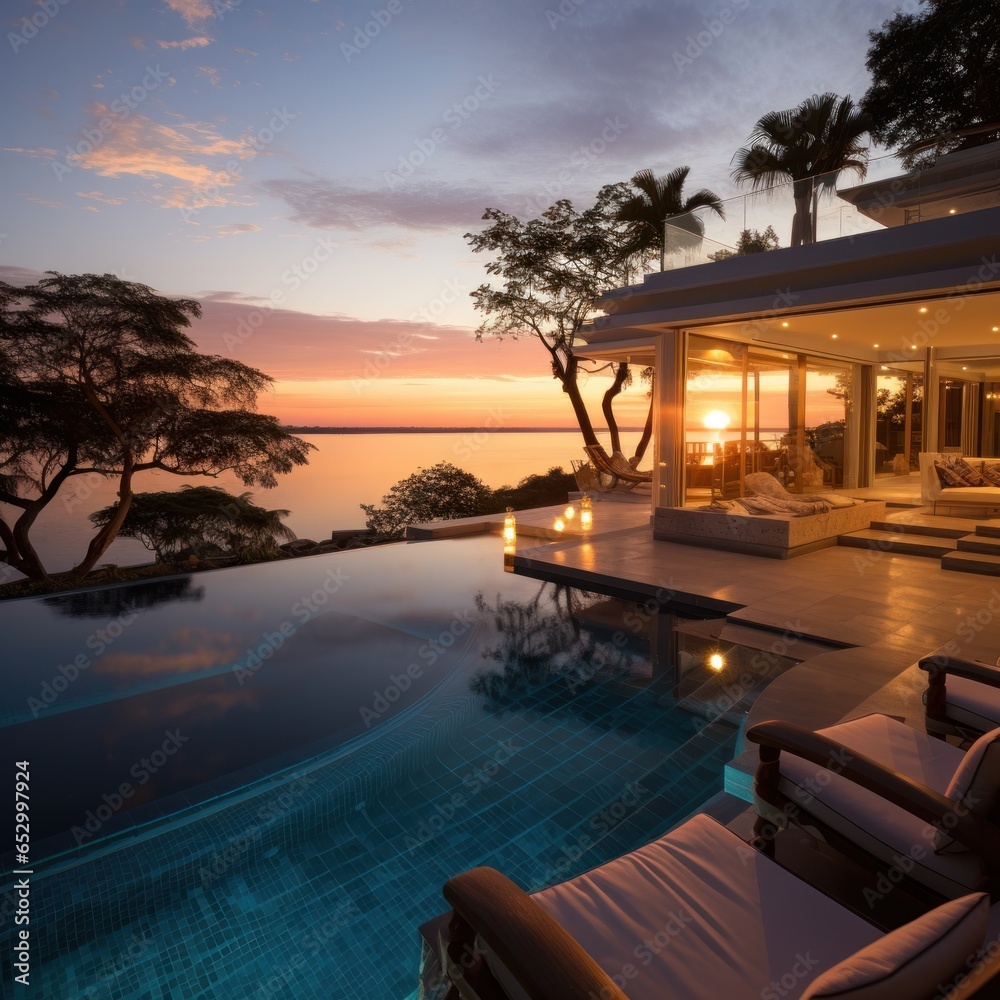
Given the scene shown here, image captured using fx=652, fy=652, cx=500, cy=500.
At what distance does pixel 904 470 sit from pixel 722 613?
39.3 ft

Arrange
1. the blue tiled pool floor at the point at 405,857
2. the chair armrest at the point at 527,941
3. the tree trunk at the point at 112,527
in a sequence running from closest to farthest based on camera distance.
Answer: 1. the chair armrest at the point at 527,941
2. the blue tiled pool floor at the point at 405,857
3. the tree trunk at the point at 112,527

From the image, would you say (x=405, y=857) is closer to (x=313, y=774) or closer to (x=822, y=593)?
(x=313, y=774)

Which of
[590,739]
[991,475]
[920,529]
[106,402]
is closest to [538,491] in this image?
[106,402]

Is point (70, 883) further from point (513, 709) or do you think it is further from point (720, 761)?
point (720, 761)

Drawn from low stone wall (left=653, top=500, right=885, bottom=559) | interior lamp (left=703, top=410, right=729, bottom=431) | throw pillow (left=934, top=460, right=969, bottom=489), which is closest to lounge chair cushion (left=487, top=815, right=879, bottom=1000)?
low stone wall (left=653, top=500, right=885, bottom=559)

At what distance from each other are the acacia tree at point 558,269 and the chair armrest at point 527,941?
16.9 m

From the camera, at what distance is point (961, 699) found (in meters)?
2.69

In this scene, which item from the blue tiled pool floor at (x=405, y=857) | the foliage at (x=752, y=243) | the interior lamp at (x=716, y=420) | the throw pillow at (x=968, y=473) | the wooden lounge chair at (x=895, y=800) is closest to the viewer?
the wooden lounge chair at (x=895, y=800)

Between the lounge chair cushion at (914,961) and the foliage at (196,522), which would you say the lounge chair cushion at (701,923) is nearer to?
the lounge chair cushion at (914,961)

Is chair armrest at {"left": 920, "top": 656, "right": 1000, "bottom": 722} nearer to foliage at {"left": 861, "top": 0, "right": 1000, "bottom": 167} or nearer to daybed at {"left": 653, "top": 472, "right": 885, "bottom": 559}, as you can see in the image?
daybed at {"left": 653, "top": 472, "right": 885, "bottom": 559}

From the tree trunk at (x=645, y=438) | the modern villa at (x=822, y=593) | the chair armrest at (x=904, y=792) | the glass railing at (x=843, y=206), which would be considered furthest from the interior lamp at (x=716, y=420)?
the chair armrest at (x=904, y=792)

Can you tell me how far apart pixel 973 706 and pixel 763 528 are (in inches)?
224

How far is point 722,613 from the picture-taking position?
6.06 m

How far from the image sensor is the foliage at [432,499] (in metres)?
16.4
